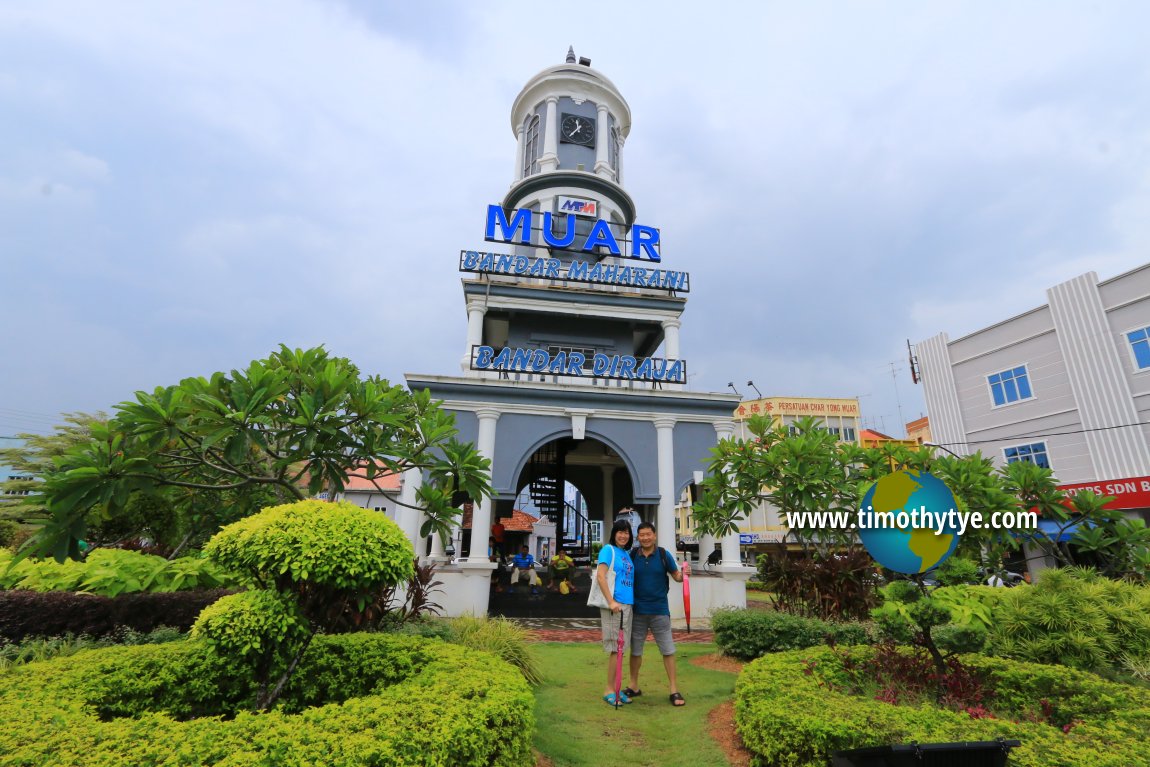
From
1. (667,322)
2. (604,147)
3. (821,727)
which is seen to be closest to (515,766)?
(821,727)

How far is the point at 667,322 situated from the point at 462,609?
1126cm

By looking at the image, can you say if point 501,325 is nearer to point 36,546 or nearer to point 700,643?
point 700,643

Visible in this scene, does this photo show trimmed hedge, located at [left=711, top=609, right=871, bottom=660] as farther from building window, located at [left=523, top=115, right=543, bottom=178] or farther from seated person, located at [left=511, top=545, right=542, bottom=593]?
building window, located at [left=523, top=115, right=543, bottom=178]

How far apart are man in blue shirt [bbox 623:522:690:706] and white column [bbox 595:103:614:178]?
19.4 m

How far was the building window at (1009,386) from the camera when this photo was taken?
76.8 ft

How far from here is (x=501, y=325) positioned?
20.5 meters

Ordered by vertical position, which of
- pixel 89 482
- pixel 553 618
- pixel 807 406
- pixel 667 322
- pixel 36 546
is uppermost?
pixel 807 406

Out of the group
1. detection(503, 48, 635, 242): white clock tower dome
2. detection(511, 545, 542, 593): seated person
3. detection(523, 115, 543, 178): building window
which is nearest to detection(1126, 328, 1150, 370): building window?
detection(503, 48, 635, 242): white clock tower dome

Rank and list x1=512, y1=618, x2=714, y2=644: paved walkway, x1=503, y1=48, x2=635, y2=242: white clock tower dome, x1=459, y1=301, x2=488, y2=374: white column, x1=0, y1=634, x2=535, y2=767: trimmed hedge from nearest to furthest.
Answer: x1=0, y1=634, x2=535, y2=767: trimmed hedge < x1=512, y1=618, x2=714, y2=644: paved walkway < x1=459, y1=301, x2=488, y2=374: white column < x1=503, y1=48, x2=635, y2=242: white clock tower dome

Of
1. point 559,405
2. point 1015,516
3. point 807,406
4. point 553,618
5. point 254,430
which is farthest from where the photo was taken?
point 807,406

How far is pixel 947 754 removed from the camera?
10.0 ft

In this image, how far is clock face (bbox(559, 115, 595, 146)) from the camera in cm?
2366

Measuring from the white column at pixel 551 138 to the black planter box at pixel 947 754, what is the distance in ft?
74.1

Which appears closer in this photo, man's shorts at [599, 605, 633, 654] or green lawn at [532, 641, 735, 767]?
green lawn at [532, 641, 735, 767]
